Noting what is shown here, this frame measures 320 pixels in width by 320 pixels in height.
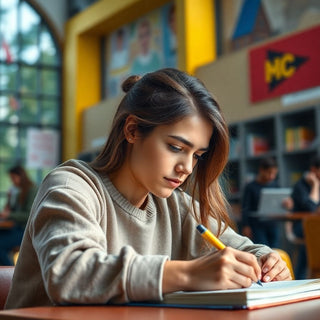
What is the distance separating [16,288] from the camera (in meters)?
1.20

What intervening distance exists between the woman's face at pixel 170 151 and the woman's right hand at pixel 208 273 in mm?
305

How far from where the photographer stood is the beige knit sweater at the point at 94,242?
37.0 inches

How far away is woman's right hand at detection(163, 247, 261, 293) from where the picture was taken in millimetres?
951

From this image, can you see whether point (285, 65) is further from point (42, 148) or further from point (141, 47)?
point (42, 148)

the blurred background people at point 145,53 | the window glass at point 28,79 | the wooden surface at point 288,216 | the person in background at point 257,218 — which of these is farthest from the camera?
the window glass at point 28,79

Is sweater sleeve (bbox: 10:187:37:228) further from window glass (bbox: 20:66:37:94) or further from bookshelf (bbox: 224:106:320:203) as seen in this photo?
window glass (bbox: 20:66:37:94)

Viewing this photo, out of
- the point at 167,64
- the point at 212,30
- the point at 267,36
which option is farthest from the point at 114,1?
the point at 267,36

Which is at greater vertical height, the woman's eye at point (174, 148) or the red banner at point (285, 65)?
the red banner at point (285, 65)

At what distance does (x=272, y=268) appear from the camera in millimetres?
1276

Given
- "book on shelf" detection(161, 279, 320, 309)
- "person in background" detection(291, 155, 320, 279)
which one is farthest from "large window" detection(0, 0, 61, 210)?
"book on shelf" detection(161, 279, 320, 309)

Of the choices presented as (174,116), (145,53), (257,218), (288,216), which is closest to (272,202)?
(257,218)

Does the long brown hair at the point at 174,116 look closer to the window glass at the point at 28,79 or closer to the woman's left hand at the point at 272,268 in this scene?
the woman's left hand at the point at 272,268

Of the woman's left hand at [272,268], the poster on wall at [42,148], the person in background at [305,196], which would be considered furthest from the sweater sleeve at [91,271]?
the poster on wall at [42,148]

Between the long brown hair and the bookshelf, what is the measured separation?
17.9 ft
